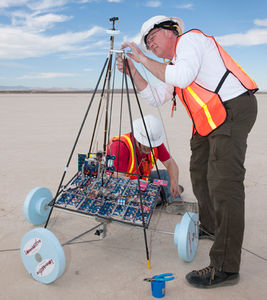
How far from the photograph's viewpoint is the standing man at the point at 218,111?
2387 mm

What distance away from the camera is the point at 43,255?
2475 millimetres

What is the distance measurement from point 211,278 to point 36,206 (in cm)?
205

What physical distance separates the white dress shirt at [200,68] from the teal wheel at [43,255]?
160 centimetres

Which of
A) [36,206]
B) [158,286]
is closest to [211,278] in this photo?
[158,286]

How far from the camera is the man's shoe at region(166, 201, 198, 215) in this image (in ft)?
13.1

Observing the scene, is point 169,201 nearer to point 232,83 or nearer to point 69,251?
point 69,251

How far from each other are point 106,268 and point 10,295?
0.84 meters

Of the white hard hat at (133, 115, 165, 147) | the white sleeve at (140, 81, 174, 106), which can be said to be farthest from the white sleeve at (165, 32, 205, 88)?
the white hard hat at (133, 115, 165, 147)

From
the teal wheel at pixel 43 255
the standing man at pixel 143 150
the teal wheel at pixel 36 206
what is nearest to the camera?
the teal wheel at pixel 43 255

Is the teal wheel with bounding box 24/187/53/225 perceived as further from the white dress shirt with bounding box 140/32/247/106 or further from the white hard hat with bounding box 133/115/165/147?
the white dress shirt with bounding box 140/32/247/106

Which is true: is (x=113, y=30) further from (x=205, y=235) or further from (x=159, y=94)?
(x=205, y=235)

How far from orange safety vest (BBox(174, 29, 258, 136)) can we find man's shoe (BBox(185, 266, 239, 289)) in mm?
1195

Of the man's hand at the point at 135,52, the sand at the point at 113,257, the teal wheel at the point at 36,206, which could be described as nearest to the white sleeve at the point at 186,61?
the man's hand at the point at 135,52

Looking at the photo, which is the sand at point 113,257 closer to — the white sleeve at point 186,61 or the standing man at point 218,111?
the standing man at point 218,111
